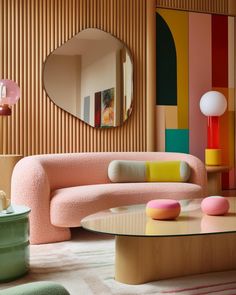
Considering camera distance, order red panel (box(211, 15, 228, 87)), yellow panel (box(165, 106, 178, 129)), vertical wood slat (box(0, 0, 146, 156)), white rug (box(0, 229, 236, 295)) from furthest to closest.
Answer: red panel (box(211, 15, 228, 87)) < yellow panel (box(165, 106, 178, 129)) < vertical wood slat (box(0, 0, 146, 156)) < white rug (box(0, 229, 236, 295))

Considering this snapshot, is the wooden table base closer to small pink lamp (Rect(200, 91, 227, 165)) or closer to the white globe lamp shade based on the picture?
small pink lamp (Rect(200, 91, 227, 165))

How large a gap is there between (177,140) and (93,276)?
326cm

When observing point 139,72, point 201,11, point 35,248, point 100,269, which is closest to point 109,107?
point 139,72

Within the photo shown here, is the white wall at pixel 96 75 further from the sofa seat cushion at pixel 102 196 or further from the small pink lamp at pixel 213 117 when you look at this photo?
the sofa seat cushion at pixel 102 196

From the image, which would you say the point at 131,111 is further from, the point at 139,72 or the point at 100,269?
the point at 100,269

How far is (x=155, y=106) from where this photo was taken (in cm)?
529

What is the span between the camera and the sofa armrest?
10.9ft

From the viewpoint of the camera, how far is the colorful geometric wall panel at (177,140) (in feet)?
17.7

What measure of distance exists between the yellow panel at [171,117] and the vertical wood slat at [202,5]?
1.35 m

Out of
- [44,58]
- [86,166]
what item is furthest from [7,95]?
[86,166]

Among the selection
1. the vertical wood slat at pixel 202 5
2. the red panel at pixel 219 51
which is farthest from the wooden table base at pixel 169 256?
the vertical wood slat at pixel 202 5

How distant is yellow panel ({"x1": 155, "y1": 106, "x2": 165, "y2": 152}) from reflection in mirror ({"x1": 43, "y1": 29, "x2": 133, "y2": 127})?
1.44ft

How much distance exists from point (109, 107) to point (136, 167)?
1122 millimetres

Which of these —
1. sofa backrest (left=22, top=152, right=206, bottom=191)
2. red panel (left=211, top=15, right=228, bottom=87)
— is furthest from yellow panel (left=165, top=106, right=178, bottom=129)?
sofa backrest (left=22, top=152, right=206, bottom=191)
